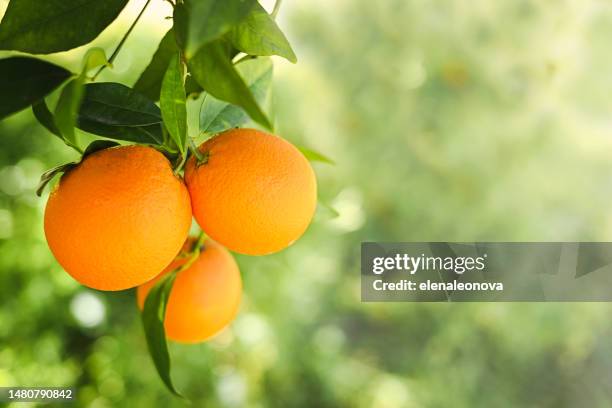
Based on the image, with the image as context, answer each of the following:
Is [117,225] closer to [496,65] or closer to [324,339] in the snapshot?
[324,339]

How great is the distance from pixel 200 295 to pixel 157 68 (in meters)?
0.14

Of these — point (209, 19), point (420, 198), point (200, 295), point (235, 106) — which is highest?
point (209, 19)

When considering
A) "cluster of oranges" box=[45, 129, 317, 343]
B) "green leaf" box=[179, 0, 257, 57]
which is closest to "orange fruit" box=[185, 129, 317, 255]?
"cluster of oranges" box=[45, 129, 317, 343]

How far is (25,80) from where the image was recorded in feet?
0.87

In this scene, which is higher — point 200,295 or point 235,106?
point 235,106

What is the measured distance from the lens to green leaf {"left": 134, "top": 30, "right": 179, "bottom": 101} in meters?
0.38

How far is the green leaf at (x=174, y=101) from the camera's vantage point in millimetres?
290

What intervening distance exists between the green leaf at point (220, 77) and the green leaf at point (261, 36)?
3 centimetres

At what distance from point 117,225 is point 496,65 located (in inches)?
72.2

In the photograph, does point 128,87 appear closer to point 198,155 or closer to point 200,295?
point 198,155

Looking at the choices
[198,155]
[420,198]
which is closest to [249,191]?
[198,155]

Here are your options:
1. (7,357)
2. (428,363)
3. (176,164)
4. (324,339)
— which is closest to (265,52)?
(176,164)

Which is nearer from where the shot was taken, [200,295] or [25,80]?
[25,80]

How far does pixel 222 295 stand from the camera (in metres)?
0.42
